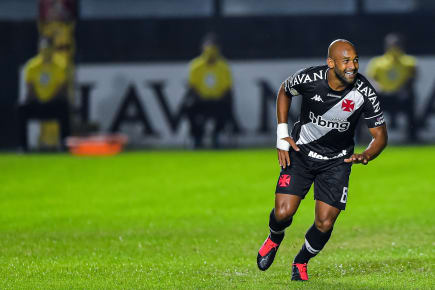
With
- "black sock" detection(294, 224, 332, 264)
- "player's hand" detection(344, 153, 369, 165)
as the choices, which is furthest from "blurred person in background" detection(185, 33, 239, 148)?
"player's hand" detection(344, 153, 369, 165)

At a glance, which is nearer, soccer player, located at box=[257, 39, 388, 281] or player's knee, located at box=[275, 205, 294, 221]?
soccer player, located at box=[257, 39, 388, 281]

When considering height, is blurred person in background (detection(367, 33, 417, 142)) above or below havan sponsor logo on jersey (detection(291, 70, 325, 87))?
below

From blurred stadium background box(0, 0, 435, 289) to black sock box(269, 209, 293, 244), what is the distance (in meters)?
0.35

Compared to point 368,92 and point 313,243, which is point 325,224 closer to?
point 313,243

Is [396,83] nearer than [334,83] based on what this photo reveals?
No

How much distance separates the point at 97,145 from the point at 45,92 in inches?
98.0

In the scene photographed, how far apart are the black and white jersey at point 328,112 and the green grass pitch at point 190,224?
3.73ft

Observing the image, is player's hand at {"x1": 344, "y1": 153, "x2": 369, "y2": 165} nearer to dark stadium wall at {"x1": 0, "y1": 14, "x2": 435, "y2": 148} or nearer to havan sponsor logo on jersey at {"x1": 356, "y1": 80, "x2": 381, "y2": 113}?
havan sponsor logo on jersey at {"x1": 356, "y1": 80, "x2": 381, "y2": 113}

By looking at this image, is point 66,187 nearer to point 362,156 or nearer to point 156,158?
point 156,158

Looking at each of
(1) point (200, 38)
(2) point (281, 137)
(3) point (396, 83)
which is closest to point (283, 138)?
(2) point (281, 137)

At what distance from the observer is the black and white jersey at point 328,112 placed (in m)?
8.34

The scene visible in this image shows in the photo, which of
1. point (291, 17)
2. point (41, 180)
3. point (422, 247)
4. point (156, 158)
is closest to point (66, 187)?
point (41, 180)

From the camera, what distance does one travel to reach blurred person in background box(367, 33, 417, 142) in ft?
80.8

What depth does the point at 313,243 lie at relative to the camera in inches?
333
